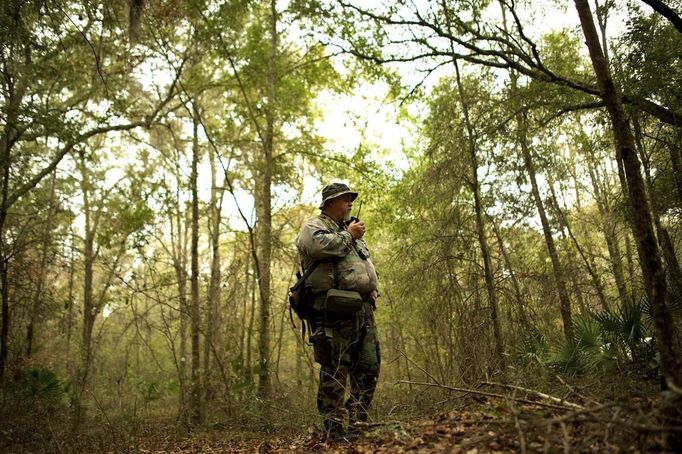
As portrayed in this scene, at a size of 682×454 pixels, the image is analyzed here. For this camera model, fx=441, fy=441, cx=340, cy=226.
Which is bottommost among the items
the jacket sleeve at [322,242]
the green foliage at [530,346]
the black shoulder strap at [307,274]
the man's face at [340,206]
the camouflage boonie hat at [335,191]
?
the green foliage at [530,346]

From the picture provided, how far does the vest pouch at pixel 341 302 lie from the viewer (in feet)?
13.0

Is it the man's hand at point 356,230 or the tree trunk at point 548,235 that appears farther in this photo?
the tree trunk at point 548,235

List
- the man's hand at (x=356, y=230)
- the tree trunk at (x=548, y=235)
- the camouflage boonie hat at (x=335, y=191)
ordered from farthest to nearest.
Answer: the tree trunk at (x=548, y=235) → the camouflage boonie hat at (x=335, y=191) → the man's hand at (x=356, y=230)

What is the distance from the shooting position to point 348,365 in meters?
4.11

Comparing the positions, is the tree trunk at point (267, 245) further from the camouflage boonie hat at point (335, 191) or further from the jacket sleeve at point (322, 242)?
the jacket sleeve at point (322, 242)

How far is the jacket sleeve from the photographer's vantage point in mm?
4047

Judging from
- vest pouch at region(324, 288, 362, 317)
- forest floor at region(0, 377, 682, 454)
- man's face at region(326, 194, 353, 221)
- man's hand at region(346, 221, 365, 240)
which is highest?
man's face at region(326, 194, 353, 221)

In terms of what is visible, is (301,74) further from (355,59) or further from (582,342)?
(582,342)

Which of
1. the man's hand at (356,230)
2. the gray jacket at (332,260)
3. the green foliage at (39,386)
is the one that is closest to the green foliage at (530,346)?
the gray jacket at (332,260)

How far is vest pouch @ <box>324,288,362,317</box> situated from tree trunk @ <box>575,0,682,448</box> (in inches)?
86.9

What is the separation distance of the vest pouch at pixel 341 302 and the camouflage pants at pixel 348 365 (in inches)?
6.8

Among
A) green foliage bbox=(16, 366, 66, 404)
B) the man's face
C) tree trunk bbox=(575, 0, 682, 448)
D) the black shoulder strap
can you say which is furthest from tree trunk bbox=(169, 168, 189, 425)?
tree trunk bbox=(575, 0, 682, 448)

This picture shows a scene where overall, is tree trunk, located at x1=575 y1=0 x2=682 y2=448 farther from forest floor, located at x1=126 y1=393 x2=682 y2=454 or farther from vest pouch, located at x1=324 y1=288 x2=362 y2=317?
vest pouch, located at x1=324 y1=288 x2=362 y2=317

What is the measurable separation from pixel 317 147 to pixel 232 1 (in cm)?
339
